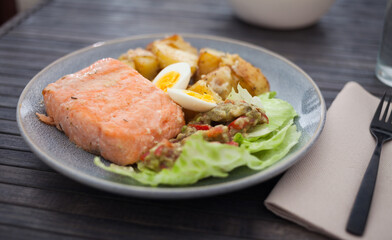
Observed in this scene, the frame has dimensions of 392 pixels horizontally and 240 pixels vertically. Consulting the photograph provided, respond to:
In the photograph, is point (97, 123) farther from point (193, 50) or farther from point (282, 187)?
point (193, 50)

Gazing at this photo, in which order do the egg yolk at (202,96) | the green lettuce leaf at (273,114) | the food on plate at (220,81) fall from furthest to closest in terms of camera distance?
the food on plate at (220,81) → the egg yolk at (202,96) → the green lettuce leaf at (273,114)

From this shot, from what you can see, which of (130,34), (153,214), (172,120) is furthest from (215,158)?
(130,34)

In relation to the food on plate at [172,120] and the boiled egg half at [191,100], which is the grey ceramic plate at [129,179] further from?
the boiled egg half at [191,100]

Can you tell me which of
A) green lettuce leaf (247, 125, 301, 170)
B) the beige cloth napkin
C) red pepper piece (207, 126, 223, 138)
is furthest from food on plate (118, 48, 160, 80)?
the beige cloth napkin

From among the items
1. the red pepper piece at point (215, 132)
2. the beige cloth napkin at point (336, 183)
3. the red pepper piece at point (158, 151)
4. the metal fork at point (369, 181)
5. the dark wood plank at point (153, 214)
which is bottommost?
the dark wood plank at point (153, 214)

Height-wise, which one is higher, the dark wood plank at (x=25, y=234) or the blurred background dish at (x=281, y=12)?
the blurred background dish at (x=281, y=12)

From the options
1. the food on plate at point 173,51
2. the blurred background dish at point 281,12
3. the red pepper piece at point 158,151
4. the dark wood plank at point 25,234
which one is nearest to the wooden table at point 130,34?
the dark wood plank at point 25,234

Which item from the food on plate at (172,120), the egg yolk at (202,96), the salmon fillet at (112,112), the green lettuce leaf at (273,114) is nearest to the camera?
the food on plate at (172,120)
